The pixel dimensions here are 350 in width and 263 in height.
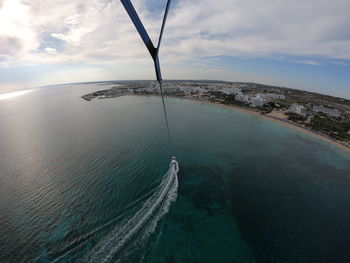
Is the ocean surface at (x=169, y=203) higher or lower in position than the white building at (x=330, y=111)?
lower

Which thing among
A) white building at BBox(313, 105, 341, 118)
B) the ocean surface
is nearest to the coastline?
the ocean surface

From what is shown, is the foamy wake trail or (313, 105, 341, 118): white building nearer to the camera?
the foamy wake trail

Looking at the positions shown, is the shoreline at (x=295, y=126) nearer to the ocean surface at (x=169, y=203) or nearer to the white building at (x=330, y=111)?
the ocean surface at (x=169, y=203)

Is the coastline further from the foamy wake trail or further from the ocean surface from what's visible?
the foamy wake trail

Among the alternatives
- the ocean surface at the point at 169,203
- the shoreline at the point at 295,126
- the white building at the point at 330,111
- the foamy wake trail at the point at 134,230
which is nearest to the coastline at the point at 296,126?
the shoreline at the point at 295,126

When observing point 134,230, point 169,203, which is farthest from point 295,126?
point 134,230

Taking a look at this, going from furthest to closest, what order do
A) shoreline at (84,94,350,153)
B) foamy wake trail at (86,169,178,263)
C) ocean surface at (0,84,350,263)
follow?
shoreline at (84,94,350,153) → ocean surface at (0,84,350,263) → foamy wake trail at (86,169,178,263)
